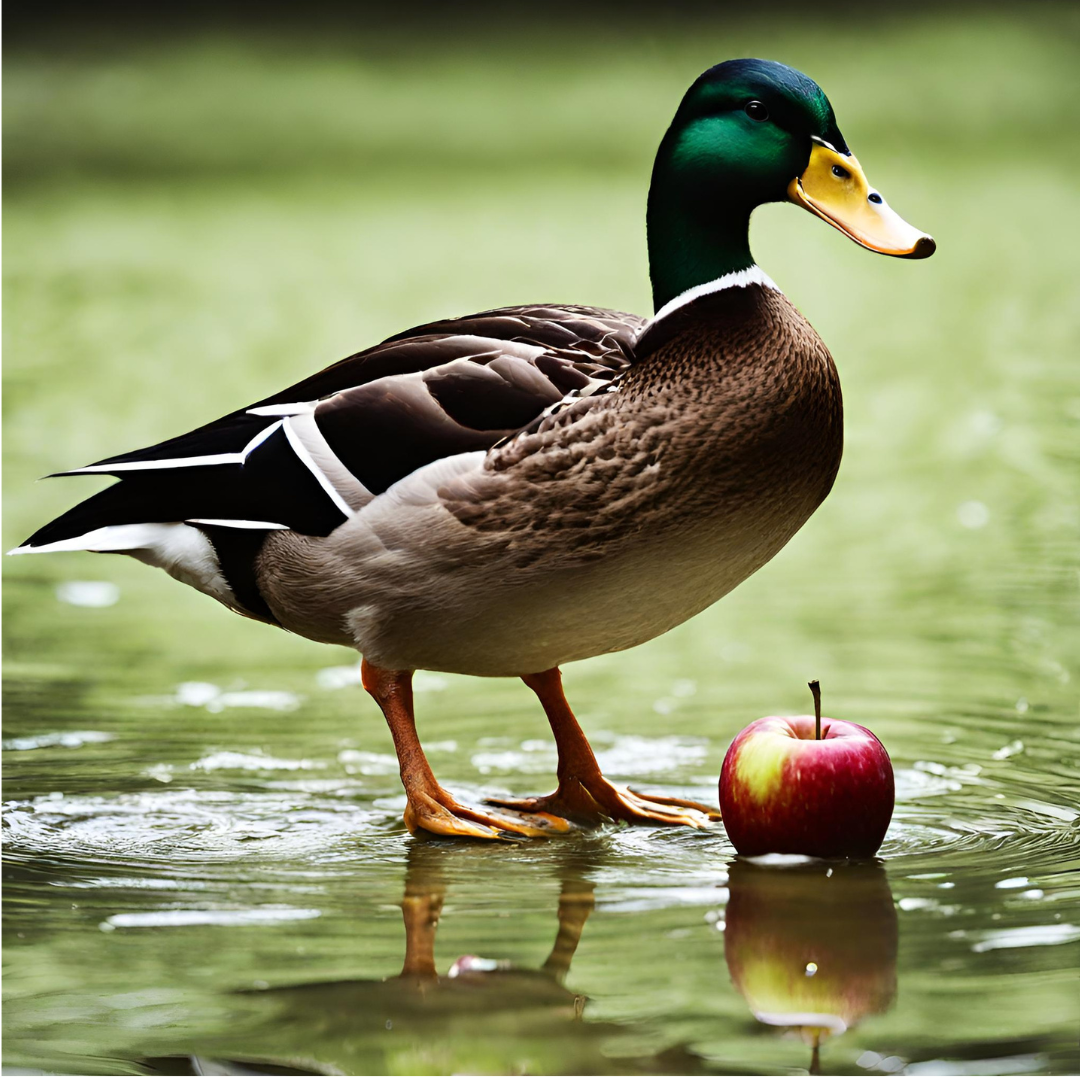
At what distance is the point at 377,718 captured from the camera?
414 cm

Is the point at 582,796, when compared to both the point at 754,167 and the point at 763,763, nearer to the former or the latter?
the point at 763,763

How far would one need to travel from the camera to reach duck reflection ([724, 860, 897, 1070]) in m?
2.09

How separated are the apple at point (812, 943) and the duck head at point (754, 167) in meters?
1.12

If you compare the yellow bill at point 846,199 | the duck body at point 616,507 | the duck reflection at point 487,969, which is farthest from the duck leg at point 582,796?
the yellow bill at point 846,199

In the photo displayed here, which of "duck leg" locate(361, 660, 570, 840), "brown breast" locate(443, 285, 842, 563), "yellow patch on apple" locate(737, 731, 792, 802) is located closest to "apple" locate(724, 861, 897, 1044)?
"yellow patch on apple" locate(737, 731, 792, 802)

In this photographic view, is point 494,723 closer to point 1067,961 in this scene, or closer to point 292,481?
point 292,481

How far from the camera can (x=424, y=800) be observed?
3117 mm

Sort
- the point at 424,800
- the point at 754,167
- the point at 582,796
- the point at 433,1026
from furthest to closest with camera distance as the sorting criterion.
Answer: the point at 582,796 → the point at 424,800 → the point at 754,167 → the point at 433,1026

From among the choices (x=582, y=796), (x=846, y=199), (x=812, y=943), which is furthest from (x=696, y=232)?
(x=812, y=943)

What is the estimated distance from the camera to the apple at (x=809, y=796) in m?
2.77

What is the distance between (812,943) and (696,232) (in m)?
1.36

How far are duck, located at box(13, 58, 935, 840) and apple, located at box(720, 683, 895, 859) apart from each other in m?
0.34

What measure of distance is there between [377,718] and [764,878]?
5.43ft

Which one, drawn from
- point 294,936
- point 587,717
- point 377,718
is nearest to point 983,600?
point 587,717
